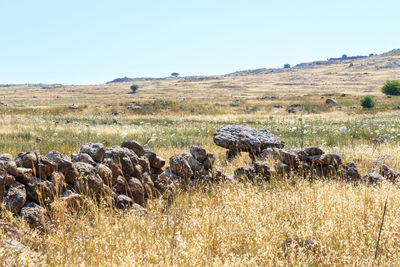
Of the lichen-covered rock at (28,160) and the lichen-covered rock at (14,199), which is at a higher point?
the lichen-covered rock at (28,160)

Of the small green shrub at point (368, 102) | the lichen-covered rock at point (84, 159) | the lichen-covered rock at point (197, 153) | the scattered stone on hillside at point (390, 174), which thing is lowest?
the small green shrub at point (368, 102)

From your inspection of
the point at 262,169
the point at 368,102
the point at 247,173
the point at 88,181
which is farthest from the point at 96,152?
the point at 368,102

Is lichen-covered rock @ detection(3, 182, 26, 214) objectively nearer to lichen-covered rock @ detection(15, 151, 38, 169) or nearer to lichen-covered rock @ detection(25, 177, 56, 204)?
lichen-covered rock @ detection(25, 177, 56, 204)

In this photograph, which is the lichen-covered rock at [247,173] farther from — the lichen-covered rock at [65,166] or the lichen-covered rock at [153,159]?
the lichen-covered rock at [65,166]

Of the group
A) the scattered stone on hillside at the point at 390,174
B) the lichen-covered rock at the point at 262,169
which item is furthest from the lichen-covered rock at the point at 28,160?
the scattered stone on hillside at the point at 390,174

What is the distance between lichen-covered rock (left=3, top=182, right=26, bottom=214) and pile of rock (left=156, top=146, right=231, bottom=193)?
9.28 feet

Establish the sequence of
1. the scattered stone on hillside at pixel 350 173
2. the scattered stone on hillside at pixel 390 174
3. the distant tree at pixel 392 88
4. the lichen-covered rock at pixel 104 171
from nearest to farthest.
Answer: the lichen-covered rock at pixel 104 171, the scattered stone on hillside at pixel 350 173, the scattered stone on hillside at pixel 390 174, the distant tree at pixel 392 88

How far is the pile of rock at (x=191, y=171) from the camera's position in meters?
7.06

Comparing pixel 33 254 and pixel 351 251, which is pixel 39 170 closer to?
pixel 33 254

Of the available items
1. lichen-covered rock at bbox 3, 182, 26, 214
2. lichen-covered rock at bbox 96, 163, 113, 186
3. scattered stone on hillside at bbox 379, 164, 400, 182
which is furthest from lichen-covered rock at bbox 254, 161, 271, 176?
lichen-covered rock at bbox 3, 182, 26, 214

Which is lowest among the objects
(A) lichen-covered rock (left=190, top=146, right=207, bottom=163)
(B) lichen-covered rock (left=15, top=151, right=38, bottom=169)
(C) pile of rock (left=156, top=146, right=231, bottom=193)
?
(C) pile of rock (left=156, top=146, right=231, bottom=193)

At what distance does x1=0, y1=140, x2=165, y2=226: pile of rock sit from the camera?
15.1 feet

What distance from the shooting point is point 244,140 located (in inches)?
448

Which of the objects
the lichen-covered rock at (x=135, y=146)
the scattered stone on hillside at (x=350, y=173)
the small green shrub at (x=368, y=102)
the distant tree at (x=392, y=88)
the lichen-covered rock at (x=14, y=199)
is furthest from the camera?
the distant tree at (x=392, y=88)
